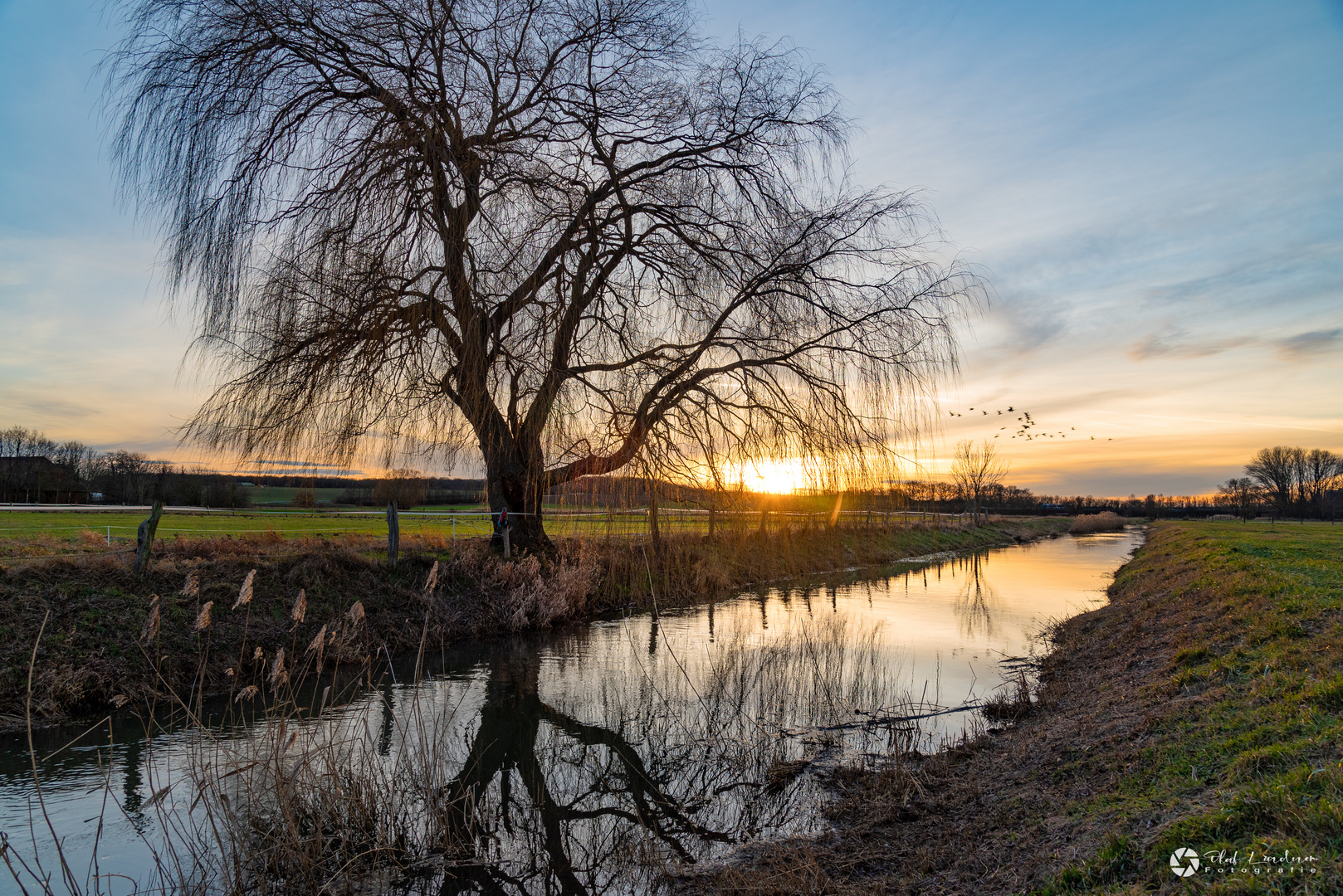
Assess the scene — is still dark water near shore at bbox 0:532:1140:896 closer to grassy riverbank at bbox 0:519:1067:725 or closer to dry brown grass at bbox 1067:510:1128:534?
grassy riverbank at bbox 0:519:1067:725

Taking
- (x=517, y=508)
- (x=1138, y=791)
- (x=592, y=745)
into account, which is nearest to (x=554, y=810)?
(x=592, y=745)

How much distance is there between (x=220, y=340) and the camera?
643cm

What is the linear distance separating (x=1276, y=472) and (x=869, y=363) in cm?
9024

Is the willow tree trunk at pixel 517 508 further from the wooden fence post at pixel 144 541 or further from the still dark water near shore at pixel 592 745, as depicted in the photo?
the wooden fence post at pixel 144 541

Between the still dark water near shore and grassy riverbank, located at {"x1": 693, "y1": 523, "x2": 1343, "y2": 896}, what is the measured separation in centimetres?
68

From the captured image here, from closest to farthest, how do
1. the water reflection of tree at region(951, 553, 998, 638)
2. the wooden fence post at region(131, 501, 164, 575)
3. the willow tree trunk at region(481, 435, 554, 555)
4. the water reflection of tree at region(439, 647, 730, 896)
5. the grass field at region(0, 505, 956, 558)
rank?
the water reflection of tree at region(439, 647, 730, 896) < the grass field at region(0, 505, 956, 558) < the wooden fence post at region(131, 501, 164, 575) < the willow tree trunk at region(481, 435, 554, 555) < the water reflection of tree at region(951, 553, 998, 638)

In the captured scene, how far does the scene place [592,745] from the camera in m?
6.63

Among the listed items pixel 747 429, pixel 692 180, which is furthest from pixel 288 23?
pixel 747 429

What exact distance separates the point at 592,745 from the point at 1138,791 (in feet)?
14.9

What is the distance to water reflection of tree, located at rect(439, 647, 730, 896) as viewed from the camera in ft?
14.3

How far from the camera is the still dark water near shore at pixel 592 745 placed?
4.52m

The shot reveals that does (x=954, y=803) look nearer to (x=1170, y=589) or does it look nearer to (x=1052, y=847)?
(x=1052, y=847)

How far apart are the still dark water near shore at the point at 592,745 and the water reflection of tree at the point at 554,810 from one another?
0.02m

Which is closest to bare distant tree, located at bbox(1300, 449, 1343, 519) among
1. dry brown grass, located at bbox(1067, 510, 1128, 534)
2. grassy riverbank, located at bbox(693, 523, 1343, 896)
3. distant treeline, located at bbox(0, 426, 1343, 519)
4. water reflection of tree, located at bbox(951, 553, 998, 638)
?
distant treeline, located at bbox(0, 426, 1343, 519)
